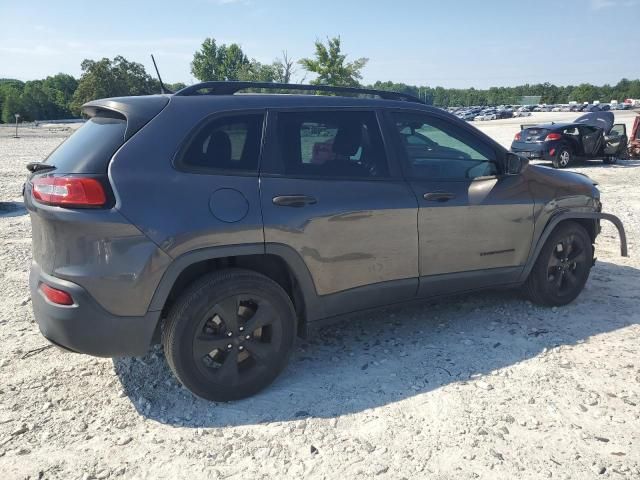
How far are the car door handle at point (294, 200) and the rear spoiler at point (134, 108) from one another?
847 mm

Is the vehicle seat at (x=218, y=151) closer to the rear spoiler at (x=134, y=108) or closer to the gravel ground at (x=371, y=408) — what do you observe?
the rear spoiler at (x=134, y=108)

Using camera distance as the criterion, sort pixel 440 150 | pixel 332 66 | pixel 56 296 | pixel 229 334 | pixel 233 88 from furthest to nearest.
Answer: pixel 332 66 → pixel 440 150 → pixel 233 88 → pixel 229 334 → pixel 56 296

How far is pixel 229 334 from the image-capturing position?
3.04 m

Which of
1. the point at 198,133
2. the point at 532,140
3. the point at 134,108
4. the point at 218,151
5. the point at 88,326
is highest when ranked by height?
the point at 134,108

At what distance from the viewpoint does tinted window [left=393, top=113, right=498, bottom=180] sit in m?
3.68

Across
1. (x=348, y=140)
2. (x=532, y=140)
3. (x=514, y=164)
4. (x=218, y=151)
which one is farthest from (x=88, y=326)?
(x=532, y=140)

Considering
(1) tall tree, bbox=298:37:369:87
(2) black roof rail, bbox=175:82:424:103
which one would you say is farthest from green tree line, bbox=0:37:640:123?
(2) black roof rail, bbox=175:82:424:103

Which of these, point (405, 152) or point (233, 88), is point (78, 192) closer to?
point (233, 88)

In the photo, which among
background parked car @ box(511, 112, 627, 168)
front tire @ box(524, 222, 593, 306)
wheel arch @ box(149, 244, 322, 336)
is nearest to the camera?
wheel arch @ box(149, 244, 322, 336)

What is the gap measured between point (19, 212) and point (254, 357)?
7810mm

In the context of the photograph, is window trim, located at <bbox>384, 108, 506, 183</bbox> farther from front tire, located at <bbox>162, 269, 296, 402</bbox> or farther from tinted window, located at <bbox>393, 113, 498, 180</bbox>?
front tire, located at <bbox>162, 269, 296, 402</bbox>

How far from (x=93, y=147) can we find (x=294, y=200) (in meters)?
1.16

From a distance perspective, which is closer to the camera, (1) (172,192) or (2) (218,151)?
(1) (172,192)

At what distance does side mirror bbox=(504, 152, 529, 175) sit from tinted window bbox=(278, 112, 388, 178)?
111 centimetres
